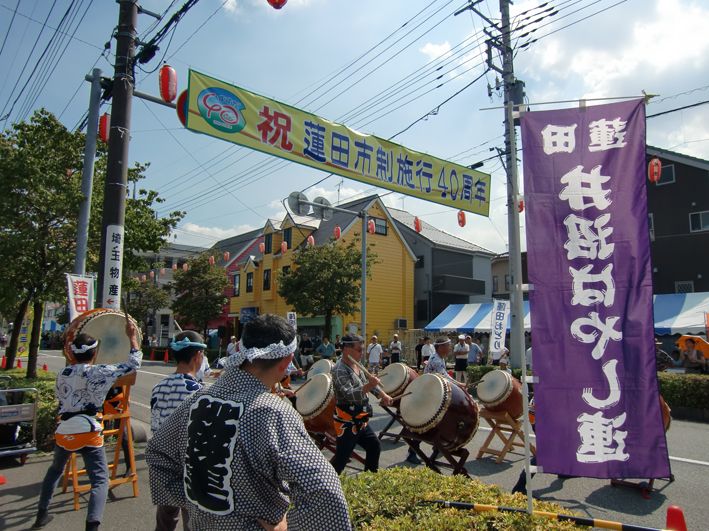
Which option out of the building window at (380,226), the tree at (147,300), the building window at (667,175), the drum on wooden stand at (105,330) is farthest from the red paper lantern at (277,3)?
the tree at (147,300)

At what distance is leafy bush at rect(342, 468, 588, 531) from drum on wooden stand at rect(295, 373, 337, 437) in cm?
277

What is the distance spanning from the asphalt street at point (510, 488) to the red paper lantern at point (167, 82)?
5589mm

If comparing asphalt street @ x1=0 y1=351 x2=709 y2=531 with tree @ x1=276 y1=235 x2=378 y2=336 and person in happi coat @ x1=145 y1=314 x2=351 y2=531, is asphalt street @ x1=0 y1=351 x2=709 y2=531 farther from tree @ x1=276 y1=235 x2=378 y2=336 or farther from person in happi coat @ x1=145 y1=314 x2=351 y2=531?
tree @ x1=276 y1=235 x2=378 y2=336

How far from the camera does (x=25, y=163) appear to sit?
9.92 m

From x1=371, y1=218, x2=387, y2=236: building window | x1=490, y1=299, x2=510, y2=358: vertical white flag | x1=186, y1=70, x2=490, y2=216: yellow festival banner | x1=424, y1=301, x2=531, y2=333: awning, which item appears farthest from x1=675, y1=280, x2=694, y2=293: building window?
x1=371, y1=218, x2=387, y2=236: building window

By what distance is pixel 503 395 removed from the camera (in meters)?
6.77

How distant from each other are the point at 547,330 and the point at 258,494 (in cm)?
227

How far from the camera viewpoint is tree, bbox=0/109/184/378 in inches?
389

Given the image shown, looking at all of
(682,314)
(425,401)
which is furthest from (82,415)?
(682,314)

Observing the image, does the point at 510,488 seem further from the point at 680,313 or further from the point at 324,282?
the point at 324,282

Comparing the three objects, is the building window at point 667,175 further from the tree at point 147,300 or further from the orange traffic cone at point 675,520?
the tree at point 147,300

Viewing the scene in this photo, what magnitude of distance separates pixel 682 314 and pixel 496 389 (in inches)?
527

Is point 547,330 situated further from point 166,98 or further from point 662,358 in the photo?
point 662,358

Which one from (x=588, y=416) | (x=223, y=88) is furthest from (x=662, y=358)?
(x=223, y=88)
